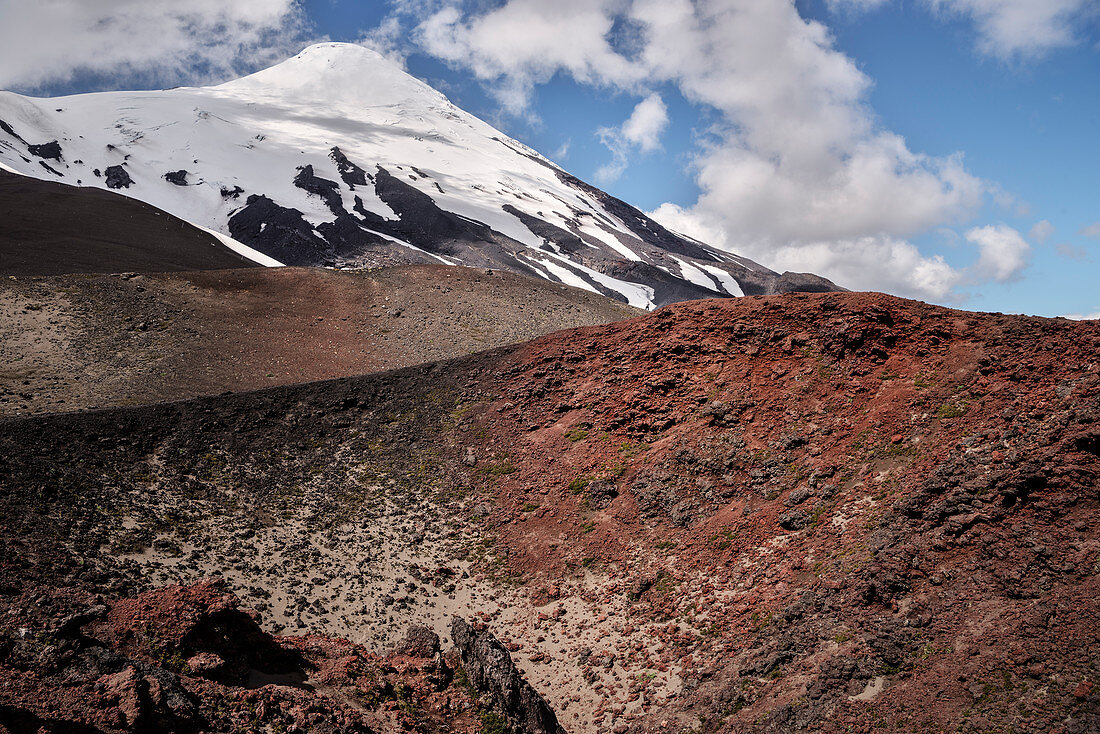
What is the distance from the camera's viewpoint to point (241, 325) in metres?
32.4

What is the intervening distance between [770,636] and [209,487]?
44.6 ft

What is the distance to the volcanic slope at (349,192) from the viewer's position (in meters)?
87.6

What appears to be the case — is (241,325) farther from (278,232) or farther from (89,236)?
(278,232)

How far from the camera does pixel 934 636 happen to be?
8.62 meters

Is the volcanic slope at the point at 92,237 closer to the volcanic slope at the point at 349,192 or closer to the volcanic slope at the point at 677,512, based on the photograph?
the volcanic slope at the point at 349,192

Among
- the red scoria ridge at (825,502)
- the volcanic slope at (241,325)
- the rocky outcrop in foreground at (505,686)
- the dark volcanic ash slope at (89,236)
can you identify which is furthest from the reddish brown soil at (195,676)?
the dark volcanic ash slope at (89,236)

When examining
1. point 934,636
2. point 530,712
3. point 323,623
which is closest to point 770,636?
point 934,636

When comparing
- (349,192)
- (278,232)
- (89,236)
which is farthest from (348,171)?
(89,236)

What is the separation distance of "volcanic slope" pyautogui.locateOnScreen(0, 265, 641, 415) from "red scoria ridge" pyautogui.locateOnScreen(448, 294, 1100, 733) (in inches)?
541

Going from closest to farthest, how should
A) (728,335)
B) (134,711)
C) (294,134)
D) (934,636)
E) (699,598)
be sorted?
(134,711) < (934,636) < (699,598) < (728,335) < (294,134)

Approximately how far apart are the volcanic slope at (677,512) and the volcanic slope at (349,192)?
2583 inches

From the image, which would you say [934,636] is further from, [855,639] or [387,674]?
[387,674]

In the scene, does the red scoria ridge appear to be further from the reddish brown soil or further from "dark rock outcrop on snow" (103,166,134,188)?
"dark rock outcrop on snow" (103,166,134,188)

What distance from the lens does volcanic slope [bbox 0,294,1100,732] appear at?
8.62m
